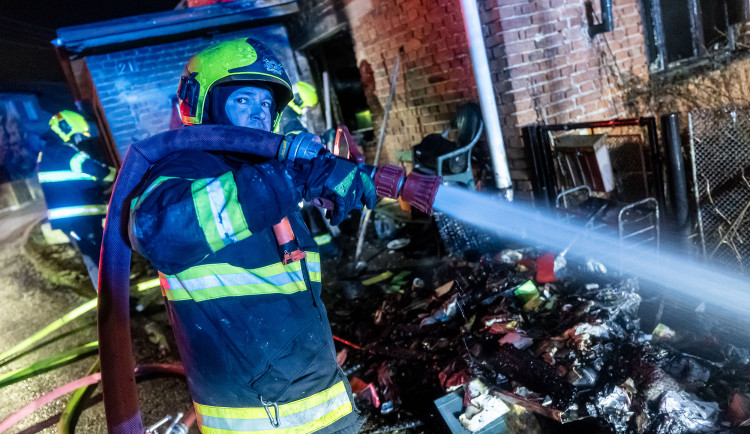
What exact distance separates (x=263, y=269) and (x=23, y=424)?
3929mm

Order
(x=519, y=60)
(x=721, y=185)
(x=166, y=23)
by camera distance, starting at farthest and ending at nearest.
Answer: (x=166, y=23) → (x=519, y=60) → (x=721, y=185)

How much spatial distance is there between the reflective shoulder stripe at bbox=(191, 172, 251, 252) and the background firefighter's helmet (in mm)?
780

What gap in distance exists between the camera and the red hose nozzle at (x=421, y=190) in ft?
5.69

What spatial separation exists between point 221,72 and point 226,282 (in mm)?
955

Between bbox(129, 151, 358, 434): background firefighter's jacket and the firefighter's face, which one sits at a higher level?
the firefighter's face

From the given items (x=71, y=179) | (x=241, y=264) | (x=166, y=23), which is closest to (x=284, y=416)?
(x=241, y=264)

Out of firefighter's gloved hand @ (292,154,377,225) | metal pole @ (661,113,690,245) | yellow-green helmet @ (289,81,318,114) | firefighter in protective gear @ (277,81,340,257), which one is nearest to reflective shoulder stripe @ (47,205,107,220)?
firefighter in protective gear @ (277,81,340,257)

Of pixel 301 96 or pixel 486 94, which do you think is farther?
pixel 301 96

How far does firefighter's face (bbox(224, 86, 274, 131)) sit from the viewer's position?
202 centimetres

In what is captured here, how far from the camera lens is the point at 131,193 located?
165cm

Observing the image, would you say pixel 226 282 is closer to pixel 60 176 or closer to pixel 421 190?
pixel 421 190

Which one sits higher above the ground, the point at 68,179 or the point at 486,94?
the point at 68,179

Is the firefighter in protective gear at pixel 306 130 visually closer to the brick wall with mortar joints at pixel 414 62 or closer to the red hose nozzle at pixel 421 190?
the brick wall with mortar joints at pixel 414 62

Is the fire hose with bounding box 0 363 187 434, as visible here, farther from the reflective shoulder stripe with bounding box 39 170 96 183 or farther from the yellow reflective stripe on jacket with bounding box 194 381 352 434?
the reflective shoulder stripe with bounding box 39 170 96 183
